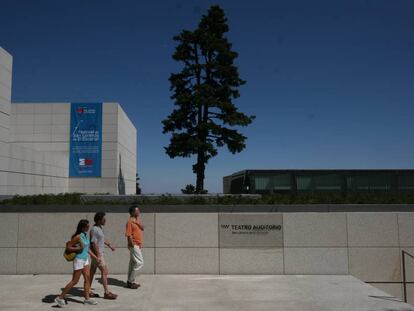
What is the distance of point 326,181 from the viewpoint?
42.0 ft

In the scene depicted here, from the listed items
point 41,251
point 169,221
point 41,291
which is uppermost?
point 169,221

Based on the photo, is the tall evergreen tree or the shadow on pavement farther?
the tall evergreen tree

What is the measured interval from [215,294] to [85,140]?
31076 mm

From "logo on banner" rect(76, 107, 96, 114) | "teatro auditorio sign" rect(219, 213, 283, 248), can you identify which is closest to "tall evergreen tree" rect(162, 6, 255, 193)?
"teatro auditorio sign" rect(219, 213, 283, 248)

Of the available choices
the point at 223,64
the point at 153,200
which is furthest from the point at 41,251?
the point at 223,64

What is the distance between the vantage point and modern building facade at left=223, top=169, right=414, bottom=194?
41.8 ft

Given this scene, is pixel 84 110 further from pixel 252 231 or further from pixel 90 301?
pixel 90 301

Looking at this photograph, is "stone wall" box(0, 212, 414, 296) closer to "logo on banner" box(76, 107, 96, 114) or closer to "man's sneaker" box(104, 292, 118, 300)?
"man's sneaker" box(104, 292, 118, 300)

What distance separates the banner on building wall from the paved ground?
1071 inches

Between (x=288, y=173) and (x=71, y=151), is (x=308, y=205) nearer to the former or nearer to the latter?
(x=288, y=173)

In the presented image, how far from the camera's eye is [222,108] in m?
20.7

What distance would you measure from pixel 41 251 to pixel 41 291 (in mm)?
1987

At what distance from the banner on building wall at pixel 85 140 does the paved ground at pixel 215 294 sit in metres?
27.2

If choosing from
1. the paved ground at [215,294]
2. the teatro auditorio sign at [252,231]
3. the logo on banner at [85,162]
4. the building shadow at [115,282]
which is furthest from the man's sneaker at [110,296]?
the logo on banner at [85,162]
